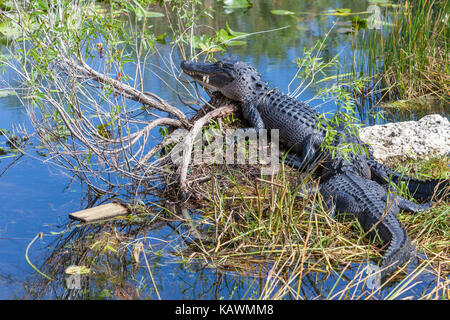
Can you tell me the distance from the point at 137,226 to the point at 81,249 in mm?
470

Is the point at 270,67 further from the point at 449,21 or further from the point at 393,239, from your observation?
the point at 393,239

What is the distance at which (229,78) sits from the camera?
206 inches

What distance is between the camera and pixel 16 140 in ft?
18.0

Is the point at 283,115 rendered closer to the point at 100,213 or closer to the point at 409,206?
the point at 409,206

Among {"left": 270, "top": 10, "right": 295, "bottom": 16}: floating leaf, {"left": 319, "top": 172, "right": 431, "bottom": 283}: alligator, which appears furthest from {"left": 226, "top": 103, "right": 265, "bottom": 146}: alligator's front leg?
{"left": 270, "top": 10, "right": 295, "bottom": 16}: floating leaf

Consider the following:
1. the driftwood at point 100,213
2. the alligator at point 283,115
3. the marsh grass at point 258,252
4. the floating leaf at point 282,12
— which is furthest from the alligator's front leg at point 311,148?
the floating leaf at point 282,12

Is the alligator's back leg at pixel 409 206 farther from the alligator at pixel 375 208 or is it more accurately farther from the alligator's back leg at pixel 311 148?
the alligator's back leg at pixel 311 148

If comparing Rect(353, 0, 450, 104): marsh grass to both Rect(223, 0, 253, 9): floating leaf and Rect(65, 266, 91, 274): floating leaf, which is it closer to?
Rect(65, 266, 91, 274): floating leaf

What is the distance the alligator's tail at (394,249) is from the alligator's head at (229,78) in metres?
2.16

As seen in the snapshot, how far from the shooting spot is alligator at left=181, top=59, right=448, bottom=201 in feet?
14.8

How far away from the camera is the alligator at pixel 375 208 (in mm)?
3236

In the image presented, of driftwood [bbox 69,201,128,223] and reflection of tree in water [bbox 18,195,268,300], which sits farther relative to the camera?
driftwood [bbox 69,201,128,223]

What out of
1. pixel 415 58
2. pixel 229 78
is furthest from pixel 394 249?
pixel 415 58
